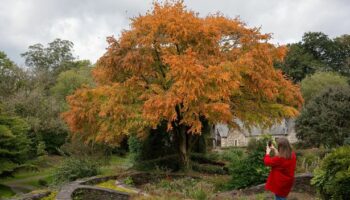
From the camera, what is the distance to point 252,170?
13.9m

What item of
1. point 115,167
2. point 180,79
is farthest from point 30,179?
point 180,79

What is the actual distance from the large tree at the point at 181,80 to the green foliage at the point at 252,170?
2.16m

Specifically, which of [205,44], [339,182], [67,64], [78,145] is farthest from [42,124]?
[67,64]

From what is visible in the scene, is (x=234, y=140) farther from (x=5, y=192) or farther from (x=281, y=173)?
(x=281, y=173)

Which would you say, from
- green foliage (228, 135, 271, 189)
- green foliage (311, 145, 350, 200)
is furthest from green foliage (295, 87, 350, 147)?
green foliage (311, 145, 350, 200)

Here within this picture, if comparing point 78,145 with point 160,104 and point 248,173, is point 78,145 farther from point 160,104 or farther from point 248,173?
point 248,173

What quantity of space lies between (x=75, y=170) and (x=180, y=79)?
6.21 m

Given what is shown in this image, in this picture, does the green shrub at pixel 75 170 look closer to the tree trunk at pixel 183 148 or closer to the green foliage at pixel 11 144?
the tree trunk at pixel 183 148

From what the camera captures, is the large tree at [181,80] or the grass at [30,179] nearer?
the large tree at [181,80]

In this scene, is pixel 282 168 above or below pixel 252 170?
above

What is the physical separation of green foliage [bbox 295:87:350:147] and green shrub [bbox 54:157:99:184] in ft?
57.5

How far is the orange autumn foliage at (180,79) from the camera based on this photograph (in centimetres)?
1570

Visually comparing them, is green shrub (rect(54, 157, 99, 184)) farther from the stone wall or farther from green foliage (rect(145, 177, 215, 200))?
the stone wall

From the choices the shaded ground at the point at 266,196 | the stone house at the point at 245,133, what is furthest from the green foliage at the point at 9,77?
the shaded ground at the point at 266,196
